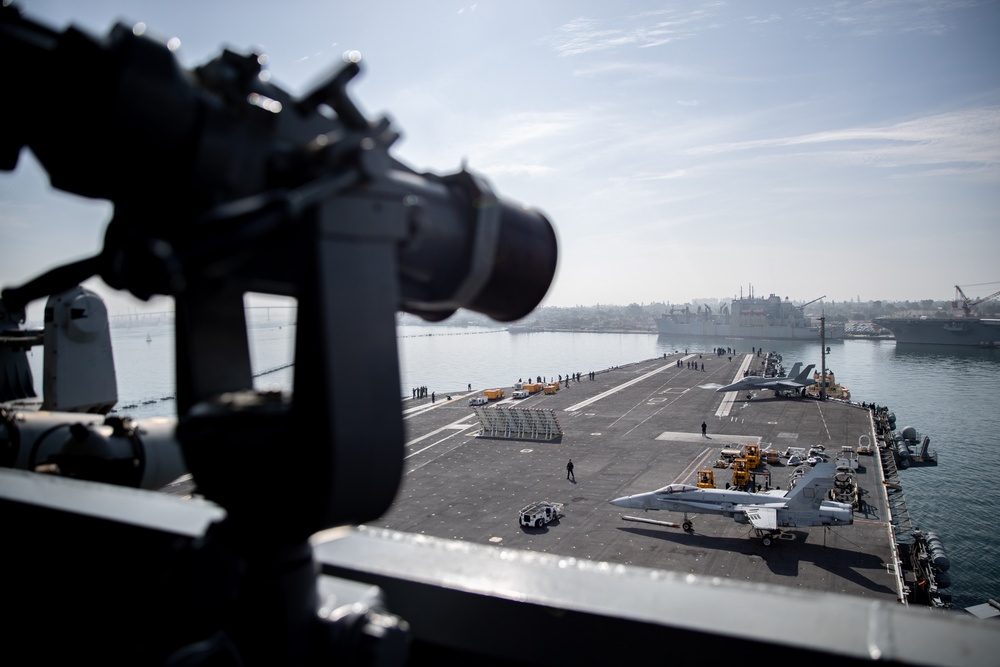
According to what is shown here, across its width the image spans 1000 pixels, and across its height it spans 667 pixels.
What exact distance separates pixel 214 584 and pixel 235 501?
0.22 metres

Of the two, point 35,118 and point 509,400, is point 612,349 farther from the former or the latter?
point 35,118

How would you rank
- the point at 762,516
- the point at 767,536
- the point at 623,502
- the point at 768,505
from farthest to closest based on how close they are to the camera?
the point at 623,502 < the point at 768,505 < the point at 762,516 < the point at 767,536

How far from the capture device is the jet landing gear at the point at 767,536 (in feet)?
69.7

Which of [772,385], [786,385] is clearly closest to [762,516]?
[772,385]

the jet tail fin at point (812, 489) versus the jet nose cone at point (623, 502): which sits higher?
the jet tail fin at point (812, 489)

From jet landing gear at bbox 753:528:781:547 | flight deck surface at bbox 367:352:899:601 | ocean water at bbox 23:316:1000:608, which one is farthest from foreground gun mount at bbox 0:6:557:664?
jet landing gear at bbox 753:528:781:547

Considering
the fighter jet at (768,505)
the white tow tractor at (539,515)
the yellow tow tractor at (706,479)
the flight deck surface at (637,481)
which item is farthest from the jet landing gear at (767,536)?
the white tow tractor at (539,515)

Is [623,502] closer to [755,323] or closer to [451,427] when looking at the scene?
[451,427]

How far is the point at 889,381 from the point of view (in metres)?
70.5

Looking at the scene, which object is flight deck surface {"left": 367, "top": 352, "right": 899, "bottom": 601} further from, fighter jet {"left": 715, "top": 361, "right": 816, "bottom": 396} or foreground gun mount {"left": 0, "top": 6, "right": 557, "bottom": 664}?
foreground gun mount {"left": 0, "top": 6, "right": 557, "bottom": 664}

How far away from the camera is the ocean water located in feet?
76.1

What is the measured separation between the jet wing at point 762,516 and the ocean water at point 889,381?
5981mm

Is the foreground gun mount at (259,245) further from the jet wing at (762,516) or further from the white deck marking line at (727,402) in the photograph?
the white deck marking line at (727,402)

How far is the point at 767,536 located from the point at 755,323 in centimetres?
12666
